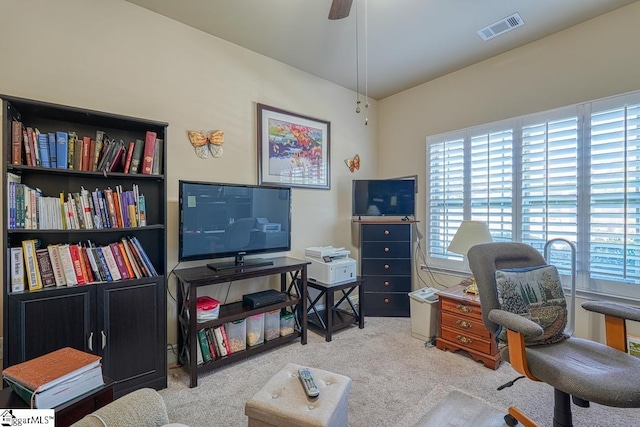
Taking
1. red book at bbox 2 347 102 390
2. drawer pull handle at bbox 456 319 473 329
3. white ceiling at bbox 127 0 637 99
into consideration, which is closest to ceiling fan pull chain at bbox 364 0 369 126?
white ceiling at bbox 127 0 637 99

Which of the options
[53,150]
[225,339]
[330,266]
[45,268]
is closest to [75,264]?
[45,268]

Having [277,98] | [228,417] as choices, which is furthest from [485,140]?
[228,417]

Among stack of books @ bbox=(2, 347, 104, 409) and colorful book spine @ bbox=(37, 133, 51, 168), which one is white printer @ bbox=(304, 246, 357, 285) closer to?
stack of books @ bbox=(2, 347, 104, 409)

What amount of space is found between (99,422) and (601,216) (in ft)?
10.9

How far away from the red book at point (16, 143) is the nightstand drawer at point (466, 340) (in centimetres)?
328

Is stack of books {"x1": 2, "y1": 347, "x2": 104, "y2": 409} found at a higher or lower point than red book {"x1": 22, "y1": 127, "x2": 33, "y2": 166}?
lower

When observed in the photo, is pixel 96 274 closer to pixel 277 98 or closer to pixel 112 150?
pixel 112 150

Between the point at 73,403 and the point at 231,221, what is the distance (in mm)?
1508

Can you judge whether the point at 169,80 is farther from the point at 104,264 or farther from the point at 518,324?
the point at 518,324

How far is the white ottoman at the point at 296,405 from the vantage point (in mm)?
1252

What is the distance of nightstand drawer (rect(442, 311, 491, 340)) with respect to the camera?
2406mm

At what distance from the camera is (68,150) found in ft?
6.05

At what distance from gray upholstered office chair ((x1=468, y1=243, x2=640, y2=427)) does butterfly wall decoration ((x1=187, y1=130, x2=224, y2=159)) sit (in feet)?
7.26

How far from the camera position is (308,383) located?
144 centimetres
